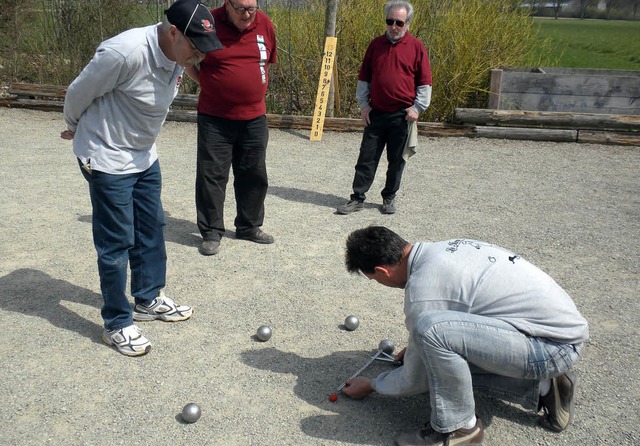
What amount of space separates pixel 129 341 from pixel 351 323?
1.42 metres

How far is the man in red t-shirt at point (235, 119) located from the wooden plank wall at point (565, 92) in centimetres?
591

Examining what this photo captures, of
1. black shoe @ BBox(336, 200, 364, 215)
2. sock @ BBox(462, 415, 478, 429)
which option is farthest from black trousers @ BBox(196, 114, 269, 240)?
sock @ BBox(462, 415, 478, 429)

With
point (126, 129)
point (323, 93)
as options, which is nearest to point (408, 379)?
point (126, 129)

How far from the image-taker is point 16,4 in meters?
12.3

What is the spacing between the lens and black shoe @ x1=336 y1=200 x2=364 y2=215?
22.0 ft

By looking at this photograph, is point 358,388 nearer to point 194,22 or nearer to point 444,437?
point 444,437

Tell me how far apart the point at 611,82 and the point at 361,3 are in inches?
166

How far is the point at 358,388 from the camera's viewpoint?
3.58 m

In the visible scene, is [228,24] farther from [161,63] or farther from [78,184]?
[78,184]

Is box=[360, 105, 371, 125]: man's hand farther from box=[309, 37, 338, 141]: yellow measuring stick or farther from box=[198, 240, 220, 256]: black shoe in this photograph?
box=[309, 37, 338, 141]: yellow measuring stick

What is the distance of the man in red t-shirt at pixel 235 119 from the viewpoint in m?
5.29

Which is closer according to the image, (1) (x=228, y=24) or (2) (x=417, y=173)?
(1) (x=228, y=24)

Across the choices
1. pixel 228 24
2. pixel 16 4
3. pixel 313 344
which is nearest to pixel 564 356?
pixel 313 344

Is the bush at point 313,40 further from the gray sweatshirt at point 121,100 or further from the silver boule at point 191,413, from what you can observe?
the silver boule at point 191,413
